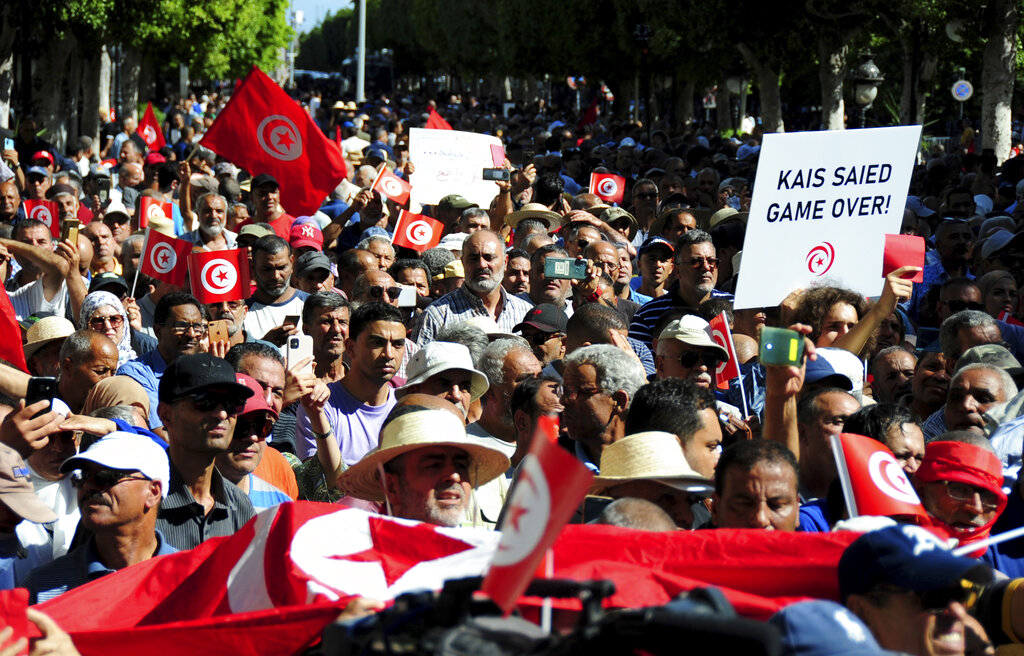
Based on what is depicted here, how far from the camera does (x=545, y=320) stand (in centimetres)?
791

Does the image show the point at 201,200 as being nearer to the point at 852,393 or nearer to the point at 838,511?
the point at 852,393

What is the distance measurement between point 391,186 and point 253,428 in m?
7.89

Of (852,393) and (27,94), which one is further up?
(27,94)

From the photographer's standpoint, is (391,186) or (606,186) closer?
(391,186)

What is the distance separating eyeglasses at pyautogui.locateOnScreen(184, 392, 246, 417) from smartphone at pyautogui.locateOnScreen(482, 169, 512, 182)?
734 centimetres

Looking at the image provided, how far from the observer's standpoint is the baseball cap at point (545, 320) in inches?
310

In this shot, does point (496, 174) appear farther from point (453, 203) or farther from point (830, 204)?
point (830, 204)

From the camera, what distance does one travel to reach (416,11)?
288 ft

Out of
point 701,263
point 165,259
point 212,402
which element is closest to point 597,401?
point 212,402

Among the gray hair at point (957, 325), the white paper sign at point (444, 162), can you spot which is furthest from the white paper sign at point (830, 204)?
the white paper sign at point (444, 162)

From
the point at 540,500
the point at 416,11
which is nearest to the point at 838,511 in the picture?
the point at 540,500

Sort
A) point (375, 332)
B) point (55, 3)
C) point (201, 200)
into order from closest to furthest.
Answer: point (375, 332) < point (201, 200) < point (55, 3)

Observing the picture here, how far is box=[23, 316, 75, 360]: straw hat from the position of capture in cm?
767

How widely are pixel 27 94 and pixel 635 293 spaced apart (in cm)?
2461
